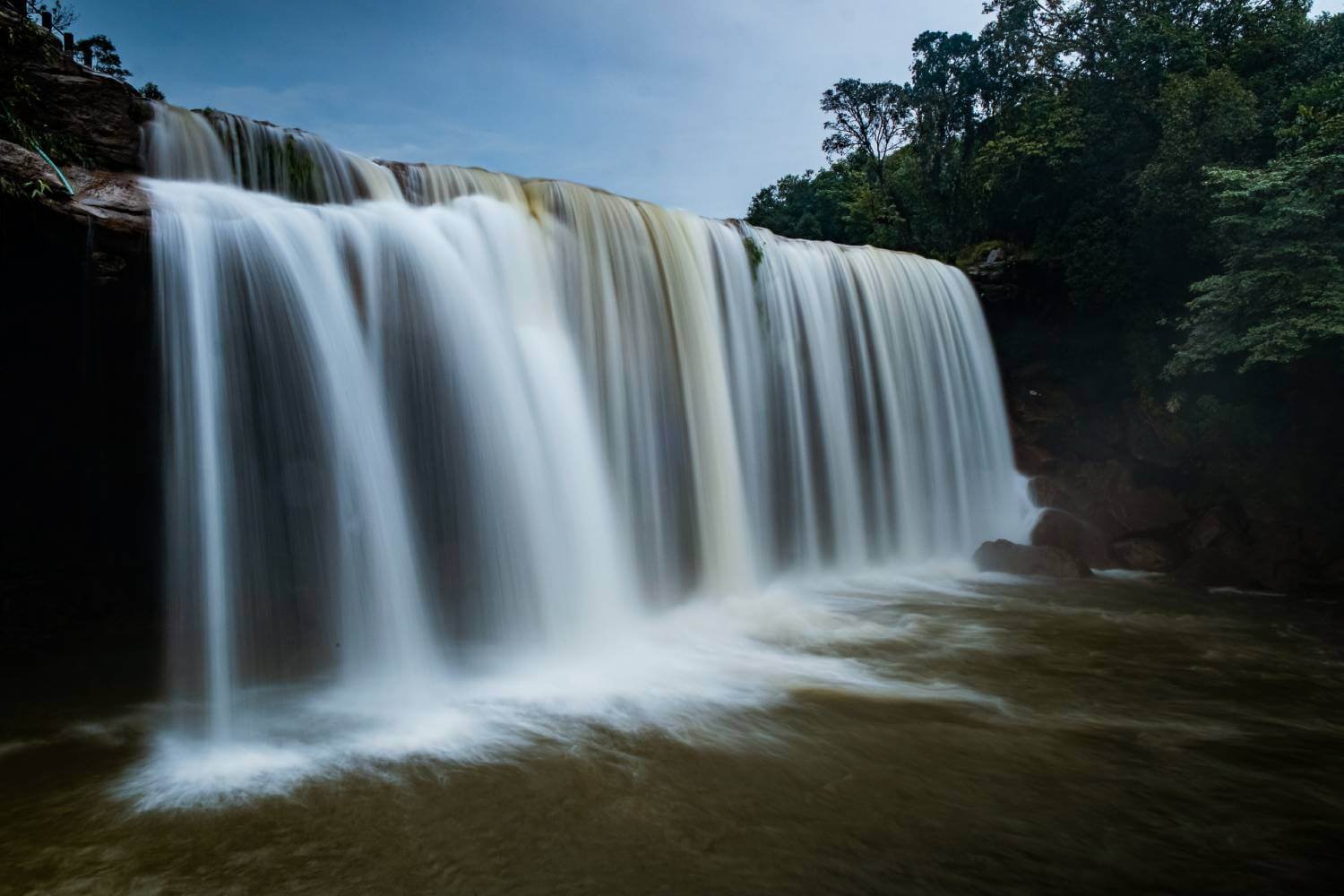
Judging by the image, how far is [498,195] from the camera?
9539 millimetres

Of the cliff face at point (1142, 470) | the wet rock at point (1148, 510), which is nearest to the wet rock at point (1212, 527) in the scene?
the cliff face at point (1142, 470)

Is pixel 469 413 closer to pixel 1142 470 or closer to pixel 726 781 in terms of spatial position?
pixel 726 781

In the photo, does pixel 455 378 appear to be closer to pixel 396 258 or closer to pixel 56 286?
pixel 396 258

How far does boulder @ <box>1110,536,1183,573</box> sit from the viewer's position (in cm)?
1261

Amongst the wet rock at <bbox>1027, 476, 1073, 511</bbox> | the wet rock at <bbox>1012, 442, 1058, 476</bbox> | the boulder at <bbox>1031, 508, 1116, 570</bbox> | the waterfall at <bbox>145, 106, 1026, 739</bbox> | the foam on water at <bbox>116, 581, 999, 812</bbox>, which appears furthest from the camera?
the wet rock at <bbox>1012, 442, 1058, 476</bbox>

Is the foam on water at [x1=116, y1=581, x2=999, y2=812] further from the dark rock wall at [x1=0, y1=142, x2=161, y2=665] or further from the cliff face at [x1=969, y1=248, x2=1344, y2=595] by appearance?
the cliff face at [x1=969, y1=248, x2=1344, y2=595]

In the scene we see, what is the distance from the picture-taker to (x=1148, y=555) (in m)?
12.7

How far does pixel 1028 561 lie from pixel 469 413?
902 centimetres

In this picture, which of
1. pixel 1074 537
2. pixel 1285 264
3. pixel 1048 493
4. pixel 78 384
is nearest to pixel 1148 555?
pixel 1074 537

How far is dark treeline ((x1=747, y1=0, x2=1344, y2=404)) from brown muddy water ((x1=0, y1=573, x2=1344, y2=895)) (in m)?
5.39

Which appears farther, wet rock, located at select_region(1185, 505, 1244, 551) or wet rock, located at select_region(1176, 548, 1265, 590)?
wet rock, located at select_region(1185, 505, 1244, 551)

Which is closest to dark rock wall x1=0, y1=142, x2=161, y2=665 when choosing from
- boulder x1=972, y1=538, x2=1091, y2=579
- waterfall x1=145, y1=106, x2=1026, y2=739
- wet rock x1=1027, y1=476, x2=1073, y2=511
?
waterfall x1=145, y1=106, x2=1026, y2=739

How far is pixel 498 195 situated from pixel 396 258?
8.20 feet

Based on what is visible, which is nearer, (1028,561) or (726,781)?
(726,781)
